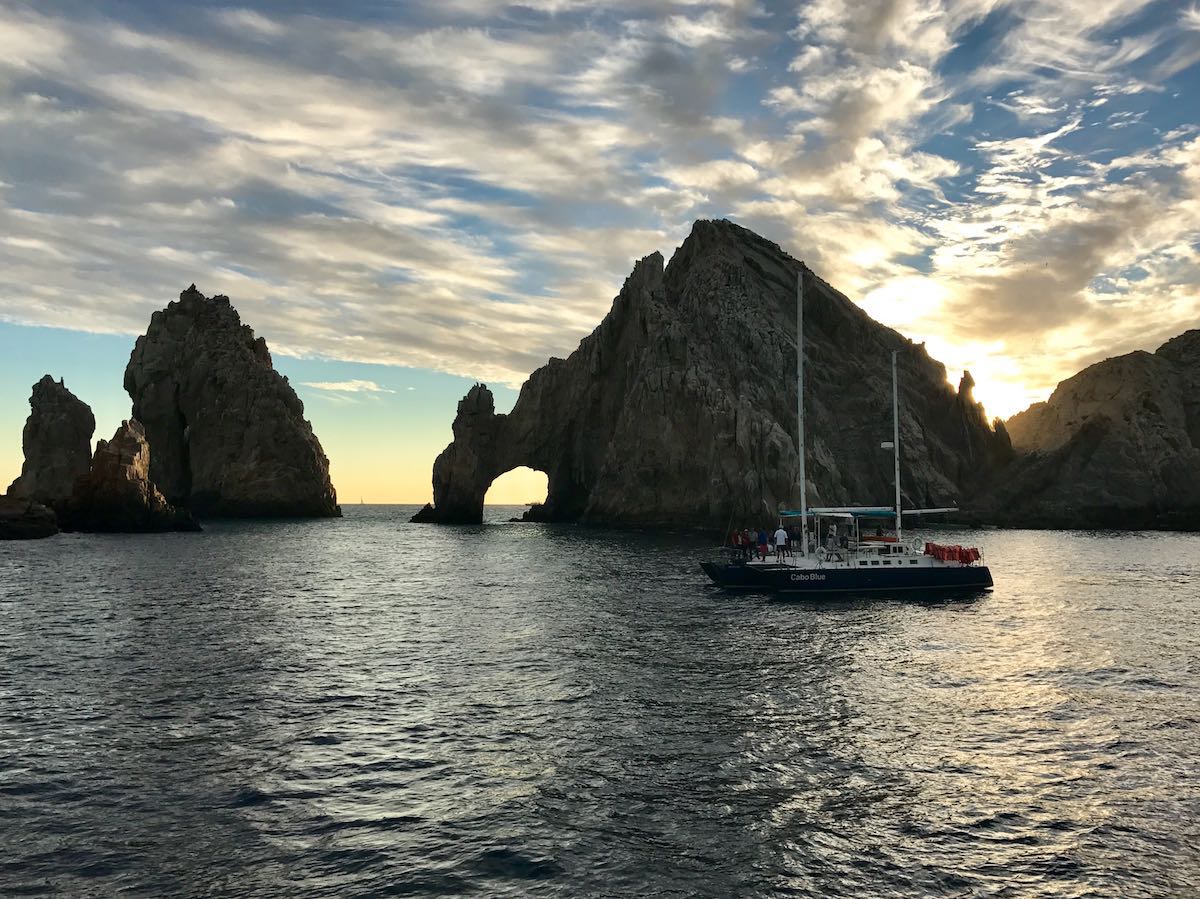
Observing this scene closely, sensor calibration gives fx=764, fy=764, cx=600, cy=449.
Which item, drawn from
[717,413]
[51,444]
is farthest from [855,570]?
[51,444]

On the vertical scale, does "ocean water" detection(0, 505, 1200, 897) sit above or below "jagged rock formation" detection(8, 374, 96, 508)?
below

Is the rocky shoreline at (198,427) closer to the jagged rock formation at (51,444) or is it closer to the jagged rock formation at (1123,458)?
the jagged rock formation at (51,444)

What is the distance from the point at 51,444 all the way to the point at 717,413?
138 m

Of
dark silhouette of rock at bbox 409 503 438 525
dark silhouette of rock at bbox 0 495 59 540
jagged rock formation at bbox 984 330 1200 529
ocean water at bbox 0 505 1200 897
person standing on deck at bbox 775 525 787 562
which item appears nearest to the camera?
ocean water at bbox 0 505 1200 897

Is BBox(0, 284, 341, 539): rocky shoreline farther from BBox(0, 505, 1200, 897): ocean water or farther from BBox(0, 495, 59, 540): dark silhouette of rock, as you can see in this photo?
BBox(0, 505, 1200, 897): ocean water

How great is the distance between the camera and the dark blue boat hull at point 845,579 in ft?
162

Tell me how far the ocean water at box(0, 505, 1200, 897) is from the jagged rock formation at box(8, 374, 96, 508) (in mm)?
138564

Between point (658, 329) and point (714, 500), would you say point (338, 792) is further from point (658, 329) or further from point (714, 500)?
point (658, 329)

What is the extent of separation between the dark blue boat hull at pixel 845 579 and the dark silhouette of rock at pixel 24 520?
9723 centimetres

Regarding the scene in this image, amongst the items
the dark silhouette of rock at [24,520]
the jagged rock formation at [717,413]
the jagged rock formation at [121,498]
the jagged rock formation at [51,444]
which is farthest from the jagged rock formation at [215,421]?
the dark silhouette of rock at [24,520]

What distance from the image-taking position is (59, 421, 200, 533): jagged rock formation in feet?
360

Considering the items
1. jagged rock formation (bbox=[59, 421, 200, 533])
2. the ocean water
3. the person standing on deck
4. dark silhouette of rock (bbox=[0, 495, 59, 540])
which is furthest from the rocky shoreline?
the person standing on deck

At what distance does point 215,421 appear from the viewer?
156750 mm

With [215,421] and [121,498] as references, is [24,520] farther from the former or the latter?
[215,421]
